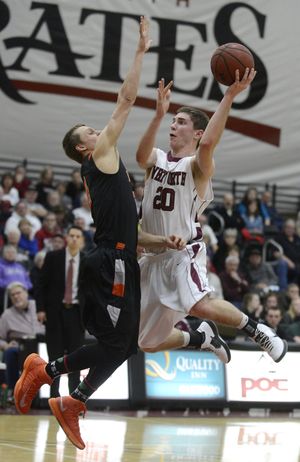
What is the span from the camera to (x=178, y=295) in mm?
8234

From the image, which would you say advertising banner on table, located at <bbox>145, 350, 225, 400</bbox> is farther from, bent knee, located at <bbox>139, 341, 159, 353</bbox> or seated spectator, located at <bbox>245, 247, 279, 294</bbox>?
bent knee, located at <bbox>139, 341, 159, 353</bbox>

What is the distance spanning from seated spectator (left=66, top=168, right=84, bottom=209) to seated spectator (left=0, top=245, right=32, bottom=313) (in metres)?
3.41

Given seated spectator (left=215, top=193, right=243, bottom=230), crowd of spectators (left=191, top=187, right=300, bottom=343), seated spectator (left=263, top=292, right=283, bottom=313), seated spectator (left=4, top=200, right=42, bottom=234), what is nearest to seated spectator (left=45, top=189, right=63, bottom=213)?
seated spectator (left=4, top=200, right=42, bottom=234)

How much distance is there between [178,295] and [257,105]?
43.9 ft

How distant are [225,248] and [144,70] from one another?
438cm

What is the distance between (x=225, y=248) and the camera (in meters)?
18.2

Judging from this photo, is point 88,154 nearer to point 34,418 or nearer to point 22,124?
point 34,418

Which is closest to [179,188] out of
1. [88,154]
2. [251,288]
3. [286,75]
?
[88,154]

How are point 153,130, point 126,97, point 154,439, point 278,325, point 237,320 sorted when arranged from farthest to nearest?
point 278,325 < point 154,439 < point 153,130 < point 237,320 < point 126,97

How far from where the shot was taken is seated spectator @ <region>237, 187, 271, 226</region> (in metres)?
19.7

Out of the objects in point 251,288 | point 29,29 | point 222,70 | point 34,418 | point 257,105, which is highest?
point 29,29

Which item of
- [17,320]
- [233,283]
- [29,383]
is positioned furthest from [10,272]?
[29,383]

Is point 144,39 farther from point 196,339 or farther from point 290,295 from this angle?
point 290,295

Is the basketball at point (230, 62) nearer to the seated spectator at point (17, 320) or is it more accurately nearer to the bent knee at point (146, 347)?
the bent knee at point (146, 347)
